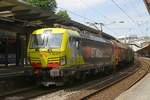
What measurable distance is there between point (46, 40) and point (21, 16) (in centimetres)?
484

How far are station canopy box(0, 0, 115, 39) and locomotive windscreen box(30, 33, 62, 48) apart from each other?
1842 mm

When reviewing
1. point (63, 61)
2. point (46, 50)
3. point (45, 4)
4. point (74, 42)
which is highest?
point (45, 4)

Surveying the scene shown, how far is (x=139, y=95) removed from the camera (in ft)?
58.9

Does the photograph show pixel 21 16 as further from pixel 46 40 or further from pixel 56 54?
pixel 56 54

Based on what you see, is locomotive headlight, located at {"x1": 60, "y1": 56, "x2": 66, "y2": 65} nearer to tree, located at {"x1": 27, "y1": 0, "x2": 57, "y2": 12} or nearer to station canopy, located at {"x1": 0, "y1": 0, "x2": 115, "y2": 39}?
station canopy, located at {"x1": 0, "y1": 0, "x2": 115, "y2": 39}

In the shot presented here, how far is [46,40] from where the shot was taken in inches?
816

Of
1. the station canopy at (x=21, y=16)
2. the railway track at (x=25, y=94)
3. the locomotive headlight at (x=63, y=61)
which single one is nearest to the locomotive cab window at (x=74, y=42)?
the locomotive headlight at (x=63, y=61)

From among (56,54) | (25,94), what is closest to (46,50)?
(56,54)

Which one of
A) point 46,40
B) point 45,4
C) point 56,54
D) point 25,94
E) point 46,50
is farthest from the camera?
point 45,4

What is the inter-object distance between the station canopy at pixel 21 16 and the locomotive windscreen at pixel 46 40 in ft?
6.04

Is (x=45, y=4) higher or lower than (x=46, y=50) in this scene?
higher

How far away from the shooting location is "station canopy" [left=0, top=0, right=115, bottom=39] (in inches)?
861

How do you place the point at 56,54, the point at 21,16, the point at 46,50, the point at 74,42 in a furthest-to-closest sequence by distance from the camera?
1. the point at 21,16
2. the point at 74,42
3. the point at 46,50
4. the point at 56,54

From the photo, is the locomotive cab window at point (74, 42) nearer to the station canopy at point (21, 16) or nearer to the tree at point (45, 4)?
the station canopy at point (21, 16)
